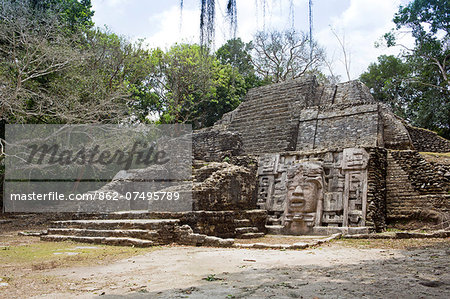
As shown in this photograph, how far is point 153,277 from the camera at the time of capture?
4.64m

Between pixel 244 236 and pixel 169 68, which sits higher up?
pixel 169 68

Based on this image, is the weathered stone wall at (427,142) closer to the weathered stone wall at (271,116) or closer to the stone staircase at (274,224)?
the weathered stone wall at (271,116)

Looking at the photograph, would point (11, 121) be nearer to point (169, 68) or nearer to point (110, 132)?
point (110, 132)

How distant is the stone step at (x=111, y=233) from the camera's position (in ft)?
26.2

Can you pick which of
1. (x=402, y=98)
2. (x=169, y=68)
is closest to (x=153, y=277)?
(x=169, y=68)

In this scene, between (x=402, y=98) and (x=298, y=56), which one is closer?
(x=402, y=98)

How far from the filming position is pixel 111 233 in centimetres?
845

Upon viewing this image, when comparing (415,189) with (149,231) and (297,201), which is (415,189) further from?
(149,231)

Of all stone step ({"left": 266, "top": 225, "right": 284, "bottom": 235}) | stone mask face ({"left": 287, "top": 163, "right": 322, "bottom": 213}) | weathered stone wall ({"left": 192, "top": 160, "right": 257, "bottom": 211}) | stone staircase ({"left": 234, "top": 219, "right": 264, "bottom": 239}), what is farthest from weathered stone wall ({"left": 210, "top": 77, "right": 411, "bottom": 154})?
stone staircase ({"left": 234, "top": 219, "right": 264, "bottom": 239})

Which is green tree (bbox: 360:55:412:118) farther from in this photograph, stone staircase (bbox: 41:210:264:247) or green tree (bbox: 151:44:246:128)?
stone staircase (bbox: 41:210:264:247)

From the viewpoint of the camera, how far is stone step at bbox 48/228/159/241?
7.99 m

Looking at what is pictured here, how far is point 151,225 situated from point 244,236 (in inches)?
99.7

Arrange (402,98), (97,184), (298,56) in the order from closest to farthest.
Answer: (97,184) < (402,98) < (298,56)

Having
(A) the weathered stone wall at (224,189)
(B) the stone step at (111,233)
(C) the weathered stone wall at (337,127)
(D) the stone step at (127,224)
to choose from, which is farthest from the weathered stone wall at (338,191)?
(B) the stone step at (111,233)
